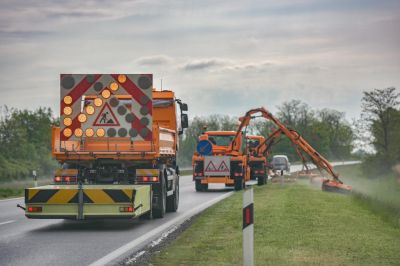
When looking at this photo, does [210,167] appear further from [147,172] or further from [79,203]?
[79,203]

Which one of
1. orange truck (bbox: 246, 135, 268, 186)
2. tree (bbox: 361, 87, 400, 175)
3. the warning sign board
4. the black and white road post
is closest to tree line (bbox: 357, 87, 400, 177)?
tree (bbox: 361, 87, 400, 175)

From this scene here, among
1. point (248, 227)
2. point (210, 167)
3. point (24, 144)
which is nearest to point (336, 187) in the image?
point (210, 167)

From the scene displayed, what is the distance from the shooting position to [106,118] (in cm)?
1694

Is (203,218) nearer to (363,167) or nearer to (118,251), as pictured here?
(118,251)

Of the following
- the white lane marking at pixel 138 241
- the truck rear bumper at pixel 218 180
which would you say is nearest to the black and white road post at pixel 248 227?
the white lane marking at pixel 138 241

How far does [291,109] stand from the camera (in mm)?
131250

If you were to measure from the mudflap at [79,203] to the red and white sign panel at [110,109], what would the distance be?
2.25 metres

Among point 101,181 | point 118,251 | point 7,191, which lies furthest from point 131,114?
point 7,191

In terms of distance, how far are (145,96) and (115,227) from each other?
3.09 metres

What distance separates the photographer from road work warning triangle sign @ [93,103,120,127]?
1686 centimetres

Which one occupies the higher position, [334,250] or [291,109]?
[291,109]

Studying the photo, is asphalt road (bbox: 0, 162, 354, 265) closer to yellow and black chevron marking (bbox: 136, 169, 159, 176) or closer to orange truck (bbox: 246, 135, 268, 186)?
yellow and black chevron marking (bbox: 136, 169, 159, 176)

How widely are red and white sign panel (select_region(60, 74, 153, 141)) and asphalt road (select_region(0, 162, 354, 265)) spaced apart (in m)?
2.02

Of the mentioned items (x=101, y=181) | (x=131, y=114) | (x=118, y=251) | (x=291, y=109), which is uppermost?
(x=291, y=109)
